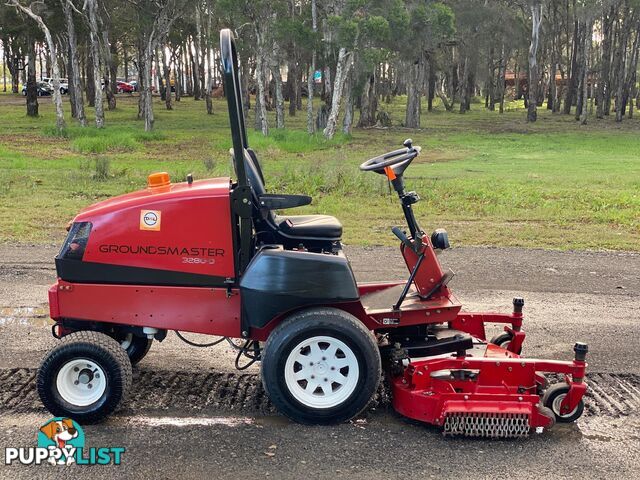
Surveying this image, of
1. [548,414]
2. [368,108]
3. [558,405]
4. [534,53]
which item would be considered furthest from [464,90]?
[548,414]

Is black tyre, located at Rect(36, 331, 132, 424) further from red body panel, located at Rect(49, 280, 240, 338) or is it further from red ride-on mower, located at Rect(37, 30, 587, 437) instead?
red body panel, located at Rect(49, 280, 240, 338)

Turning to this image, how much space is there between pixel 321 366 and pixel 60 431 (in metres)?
1.71

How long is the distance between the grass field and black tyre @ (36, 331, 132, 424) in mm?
6517

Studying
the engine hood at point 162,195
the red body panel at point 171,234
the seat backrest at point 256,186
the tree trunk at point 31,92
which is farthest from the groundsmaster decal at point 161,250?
the tree trunk at point 31,92

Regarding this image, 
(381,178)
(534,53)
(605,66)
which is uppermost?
(534,53)

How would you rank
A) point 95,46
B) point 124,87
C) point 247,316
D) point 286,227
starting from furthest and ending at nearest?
point 124,87
point 95,46
point 286,227
point 247,316

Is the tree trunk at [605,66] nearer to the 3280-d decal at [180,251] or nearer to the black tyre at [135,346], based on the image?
the black tyre at [135,346]

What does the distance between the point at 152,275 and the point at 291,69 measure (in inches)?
1848

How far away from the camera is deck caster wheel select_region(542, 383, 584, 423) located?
4.90 metres

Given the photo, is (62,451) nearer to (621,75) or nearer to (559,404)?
(559,404)

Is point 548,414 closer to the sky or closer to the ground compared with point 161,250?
closer to the ground

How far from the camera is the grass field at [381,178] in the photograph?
12.2 metres

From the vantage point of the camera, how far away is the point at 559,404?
4.91 m

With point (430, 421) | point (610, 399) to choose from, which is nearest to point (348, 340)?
point (430, 421)
